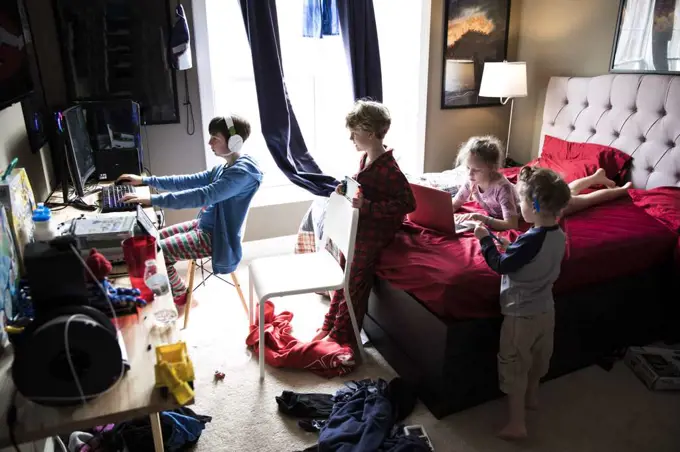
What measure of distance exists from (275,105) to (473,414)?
7.24 feet

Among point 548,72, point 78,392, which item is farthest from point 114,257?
point 548,72

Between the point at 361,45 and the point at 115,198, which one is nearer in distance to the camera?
the point at 115,198

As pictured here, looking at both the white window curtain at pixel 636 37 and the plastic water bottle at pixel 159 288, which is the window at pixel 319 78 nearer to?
the white window curtain at pixel 636 37

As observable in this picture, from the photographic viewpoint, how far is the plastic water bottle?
134 cm

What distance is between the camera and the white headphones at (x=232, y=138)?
236 cm

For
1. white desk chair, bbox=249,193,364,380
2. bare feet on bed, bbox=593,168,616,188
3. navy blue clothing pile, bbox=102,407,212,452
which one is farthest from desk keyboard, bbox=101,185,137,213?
bare feet on bed, bbox=593,168,616,188

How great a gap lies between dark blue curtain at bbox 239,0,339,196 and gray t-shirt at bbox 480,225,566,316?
1.85 meters

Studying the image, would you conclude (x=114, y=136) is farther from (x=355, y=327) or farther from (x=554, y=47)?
(x=554, y=47)

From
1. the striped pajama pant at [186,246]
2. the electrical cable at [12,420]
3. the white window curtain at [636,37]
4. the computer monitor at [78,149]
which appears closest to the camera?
the electrical cable at [12,420]

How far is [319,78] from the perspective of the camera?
382 centimetres

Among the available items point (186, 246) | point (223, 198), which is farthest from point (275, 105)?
point (186, 246)

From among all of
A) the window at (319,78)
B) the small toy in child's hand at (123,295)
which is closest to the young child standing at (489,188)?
the window at (319,78)

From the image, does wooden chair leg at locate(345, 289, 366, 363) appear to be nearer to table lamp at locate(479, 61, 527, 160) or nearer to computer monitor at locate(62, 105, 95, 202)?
computer monitor at locate(62, 105, 95, 202)

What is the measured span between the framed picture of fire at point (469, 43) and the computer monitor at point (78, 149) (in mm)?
2502
